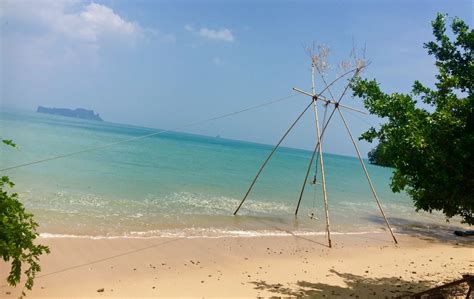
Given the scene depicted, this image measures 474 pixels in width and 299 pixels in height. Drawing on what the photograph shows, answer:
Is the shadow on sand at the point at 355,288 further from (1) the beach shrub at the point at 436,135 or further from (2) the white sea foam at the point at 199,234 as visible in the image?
(2) the white sea foam at the point at 199,234

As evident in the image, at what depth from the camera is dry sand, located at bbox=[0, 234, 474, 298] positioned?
24.3 feet

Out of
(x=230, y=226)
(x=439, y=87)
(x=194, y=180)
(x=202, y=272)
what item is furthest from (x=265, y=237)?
(x=194, y=180)

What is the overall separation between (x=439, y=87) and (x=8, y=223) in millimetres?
6342

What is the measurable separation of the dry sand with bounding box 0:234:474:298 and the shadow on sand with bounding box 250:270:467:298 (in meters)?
0.02

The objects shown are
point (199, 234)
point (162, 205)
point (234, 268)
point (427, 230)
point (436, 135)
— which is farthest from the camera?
point (427, 230)

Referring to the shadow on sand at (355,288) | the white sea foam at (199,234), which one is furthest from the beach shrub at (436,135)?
the white sea foam at (199,234)

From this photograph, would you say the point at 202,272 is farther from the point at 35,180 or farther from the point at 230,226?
the point at 35,180

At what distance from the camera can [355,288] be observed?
8.08 m

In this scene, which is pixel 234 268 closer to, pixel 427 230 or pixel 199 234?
pixel 199 234

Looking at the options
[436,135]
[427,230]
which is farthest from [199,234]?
[427,230]

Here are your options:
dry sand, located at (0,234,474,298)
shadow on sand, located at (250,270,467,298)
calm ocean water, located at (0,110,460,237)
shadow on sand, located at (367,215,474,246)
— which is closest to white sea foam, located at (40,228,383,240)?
calm ocean water, located at (0,110,460,237)

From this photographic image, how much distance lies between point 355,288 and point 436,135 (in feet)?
12.5

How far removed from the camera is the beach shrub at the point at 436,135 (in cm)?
565

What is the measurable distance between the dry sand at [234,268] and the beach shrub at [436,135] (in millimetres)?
2570
